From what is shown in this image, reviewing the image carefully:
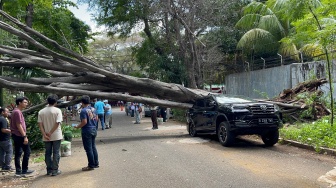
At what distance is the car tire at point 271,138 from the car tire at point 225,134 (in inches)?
46.7

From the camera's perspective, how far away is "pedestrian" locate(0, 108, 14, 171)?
8071mm

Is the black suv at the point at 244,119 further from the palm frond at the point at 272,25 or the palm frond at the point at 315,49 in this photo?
the palm frond at the point at 272,25

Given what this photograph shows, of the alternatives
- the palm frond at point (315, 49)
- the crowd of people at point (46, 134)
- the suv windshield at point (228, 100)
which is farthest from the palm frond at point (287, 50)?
the crowd of people at point (46, 134)

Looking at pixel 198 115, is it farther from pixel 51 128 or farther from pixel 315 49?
pixel 51 128

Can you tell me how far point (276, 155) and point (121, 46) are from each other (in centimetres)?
4853

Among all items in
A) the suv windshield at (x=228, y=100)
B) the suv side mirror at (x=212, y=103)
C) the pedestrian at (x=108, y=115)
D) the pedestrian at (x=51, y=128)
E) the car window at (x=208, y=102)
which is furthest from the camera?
the pedestrian at (x=108, y=115)

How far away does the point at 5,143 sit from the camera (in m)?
8.20

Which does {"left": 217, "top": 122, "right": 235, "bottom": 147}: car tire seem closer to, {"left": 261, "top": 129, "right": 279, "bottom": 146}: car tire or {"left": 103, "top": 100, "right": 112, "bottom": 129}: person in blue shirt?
{"left": 261, "top": 129, "right": 279, "bottom": 146}: car tire

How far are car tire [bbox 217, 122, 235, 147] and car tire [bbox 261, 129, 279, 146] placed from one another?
46.7 inches

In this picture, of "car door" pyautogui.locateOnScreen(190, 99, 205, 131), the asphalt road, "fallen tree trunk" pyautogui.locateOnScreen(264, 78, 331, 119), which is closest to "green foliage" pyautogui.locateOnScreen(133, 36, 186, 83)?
"fallen tree trunk" pyautogui.locateOnScreen(264, 78, 331, 119)

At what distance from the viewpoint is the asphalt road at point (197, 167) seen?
22.6ft

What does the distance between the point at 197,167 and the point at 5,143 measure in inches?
172

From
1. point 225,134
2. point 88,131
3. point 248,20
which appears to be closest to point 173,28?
point 248,20

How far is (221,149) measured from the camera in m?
10.9
